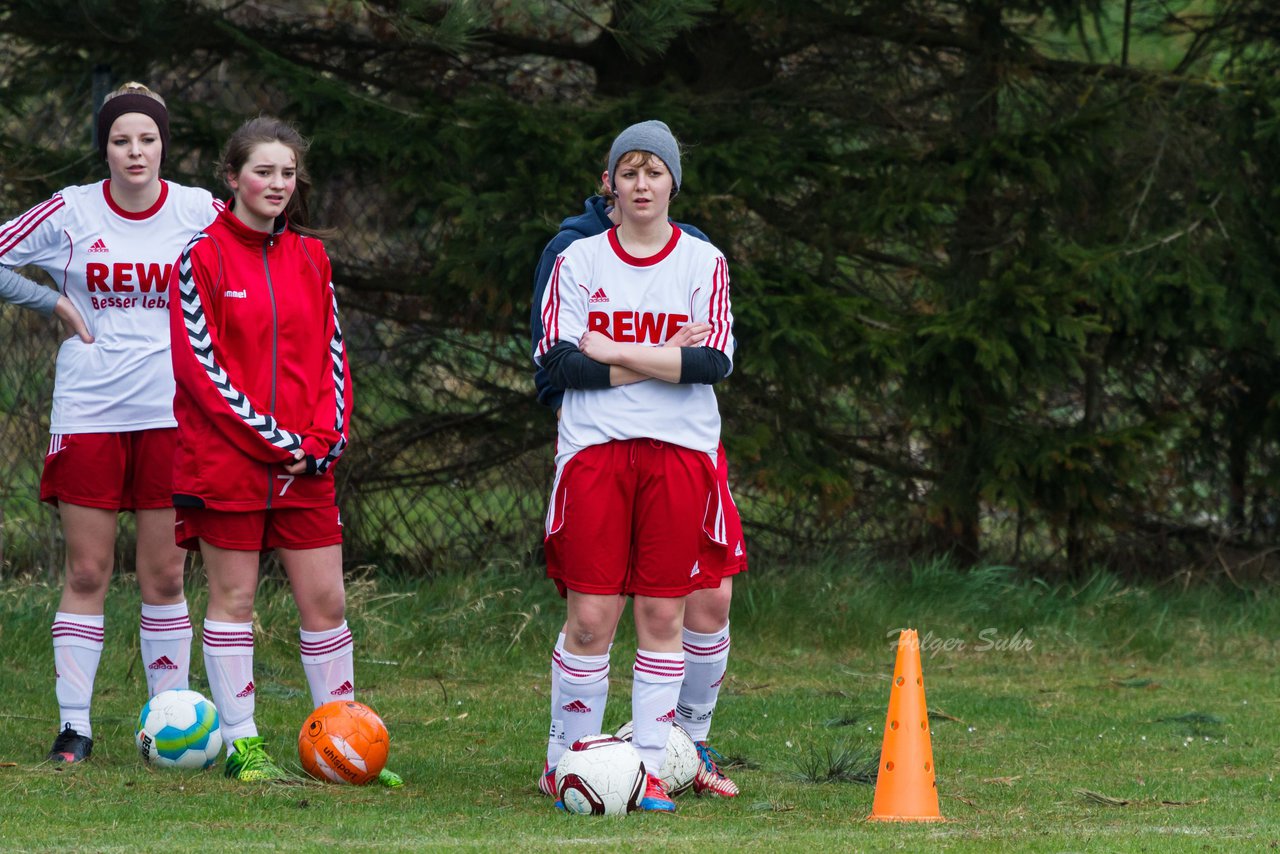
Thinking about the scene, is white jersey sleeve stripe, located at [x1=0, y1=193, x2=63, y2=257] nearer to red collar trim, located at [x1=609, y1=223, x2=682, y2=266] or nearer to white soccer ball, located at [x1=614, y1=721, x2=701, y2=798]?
red collar trim, located at [x1=609, y1=223, x2=682, y2=266]

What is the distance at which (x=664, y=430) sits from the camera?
189 inches

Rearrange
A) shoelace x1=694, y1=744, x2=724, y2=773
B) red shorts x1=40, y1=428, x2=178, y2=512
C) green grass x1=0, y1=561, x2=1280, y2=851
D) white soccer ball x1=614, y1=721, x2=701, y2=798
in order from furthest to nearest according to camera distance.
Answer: red shorts x1=40, y1=428, x2=178, y2=512 → shoelace x1=694, y1=744, x2=724, y2=773 → white soccer ball x1=614, y1=721, x2=701, y2=798 → green grass x1=0, y1=561, x2=1280, y2=851

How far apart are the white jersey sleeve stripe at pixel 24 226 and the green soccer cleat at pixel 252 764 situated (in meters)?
1.83

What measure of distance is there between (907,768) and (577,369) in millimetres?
1480

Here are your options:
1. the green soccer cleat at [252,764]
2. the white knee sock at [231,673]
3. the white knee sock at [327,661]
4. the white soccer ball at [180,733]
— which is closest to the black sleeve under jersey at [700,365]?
the white knee sock at [327,661]

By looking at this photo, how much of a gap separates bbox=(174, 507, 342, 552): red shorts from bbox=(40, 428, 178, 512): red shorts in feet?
0.89

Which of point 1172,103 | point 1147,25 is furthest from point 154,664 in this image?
point 1147,25

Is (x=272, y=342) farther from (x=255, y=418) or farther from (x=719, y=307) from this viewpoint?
(x=719, y=307)

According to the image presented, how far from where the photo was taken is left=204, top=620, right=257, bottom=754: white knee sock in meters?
5.13

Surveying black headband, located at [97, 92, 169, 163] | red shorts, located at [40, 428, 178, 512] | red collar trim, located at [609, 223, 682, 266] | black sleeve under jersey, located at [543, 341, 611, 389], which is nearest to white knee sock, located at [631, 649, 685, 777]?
black sleeve under jersey, located at [543, 341, 611, 389]

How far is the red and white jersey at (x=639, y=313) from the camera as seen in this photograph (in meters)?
4.82

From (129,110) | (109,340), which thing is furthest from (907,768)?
(129,110)

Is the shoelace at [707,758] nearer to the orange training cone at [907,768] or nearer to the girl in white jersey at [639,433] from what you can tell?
the girl in white jersey at [639,433]

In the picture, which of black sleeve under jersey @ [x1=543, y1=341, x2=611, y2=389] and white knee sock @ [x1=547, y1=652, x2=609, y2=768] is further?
white knee sock @ [x1=547, y1=652, x2=609, y2=768]
